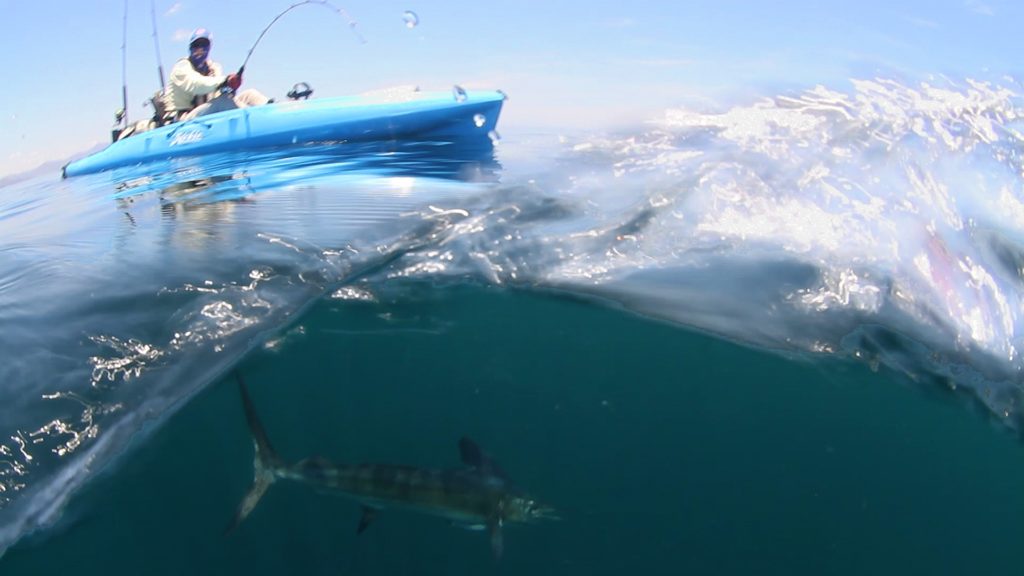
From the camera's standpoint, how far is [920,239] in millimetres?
6625

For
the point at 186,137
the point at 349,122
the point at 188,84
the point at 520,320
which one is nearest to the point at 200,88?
the point at 188,84

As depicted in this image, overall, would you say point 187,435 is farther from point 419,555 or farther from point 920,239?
point 920,239

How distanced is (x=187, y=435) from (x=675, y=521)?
18.4ft

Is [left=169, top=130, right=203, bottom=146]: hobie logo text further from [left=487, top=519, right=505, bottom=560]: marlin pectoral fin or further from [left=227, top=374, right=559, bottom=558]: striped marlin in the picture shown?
[left=487, top=519, right=505, bottom=560]: marlin pectoral fin

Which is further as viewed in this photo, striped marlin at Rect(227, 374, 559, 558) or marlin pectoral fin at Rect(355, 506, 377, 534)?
marlin pectoral fin at Rect(355, 506, 377, 534)

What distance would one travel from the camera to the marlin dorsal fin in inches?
188

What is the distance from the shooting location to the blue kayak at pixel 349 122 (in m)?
10.2

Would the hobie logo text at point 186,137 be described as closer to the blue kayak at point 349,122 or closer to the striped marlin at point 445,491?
the blue kayak at point 349,122

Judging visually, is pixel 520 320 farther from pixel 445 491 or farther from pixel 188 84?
pixel 188 84

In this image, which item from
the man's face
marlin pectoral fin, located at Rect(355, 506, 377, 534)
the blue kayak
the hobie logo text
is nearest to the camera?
marlin pectoral fin, located at Rect(355, 506, 377, 534)

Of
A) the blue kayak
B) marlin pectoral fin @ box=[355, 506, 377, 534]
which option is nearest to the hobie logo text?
the blue kayak

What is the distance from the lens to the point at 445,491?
467 centimetres

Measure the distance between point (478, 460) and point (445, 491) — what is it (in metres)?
0.31

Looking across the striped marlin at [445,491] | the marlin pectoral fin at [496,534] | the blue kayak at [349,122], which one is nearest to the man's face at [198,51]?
the blue kayak at [349,122]
